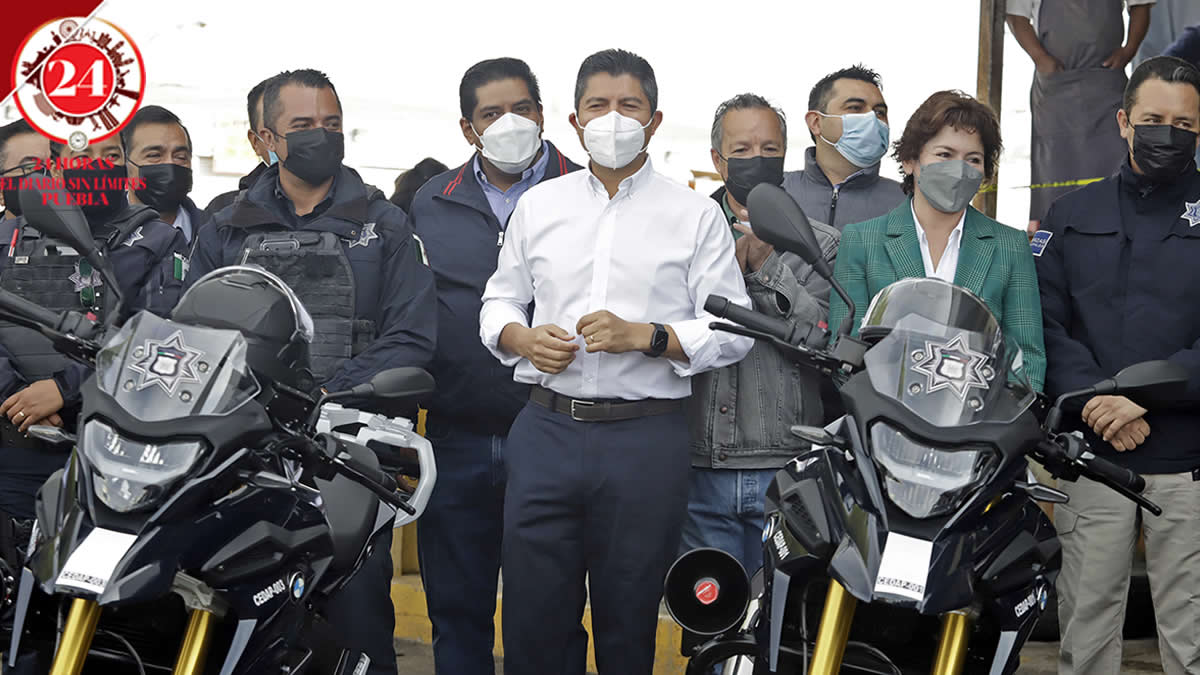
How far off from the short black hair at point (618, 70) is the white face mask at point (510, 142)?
1.86ft

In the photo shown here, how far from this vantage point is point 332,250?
12.0ft

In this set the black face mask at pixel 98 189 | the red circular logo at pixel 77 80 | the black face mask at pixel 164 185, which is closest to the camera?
the black face mask at pixel 98 189

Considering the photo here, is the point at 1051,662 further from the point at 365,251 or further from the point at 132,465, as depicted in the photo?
the point at 132,465

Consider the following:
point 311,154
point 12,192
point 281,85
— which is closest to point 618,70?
point 311,154

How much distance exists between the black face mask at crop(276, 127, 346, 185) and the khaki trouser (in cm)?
236

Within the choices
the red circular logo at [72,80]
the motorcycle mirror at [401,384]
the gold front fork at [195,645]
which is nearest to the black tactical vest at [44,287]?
the motorcycle mirror at [401,384]

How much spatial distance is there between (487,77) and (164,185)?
5.20 feet

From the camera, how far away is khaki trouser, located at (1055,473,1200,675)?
11.5 feet

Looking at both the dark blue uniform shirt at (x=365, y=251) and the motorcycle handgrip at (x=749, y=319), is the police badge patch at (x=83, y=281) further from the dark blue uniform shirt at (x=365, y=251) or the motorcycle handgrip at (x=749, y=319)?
the motorcycle handgrip at (x=749, y=319)

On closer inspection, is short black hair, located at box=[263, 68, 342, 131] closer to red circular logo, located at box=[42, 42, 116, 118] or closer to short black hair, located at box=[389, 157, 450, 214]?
short black hair, located at box=[389, 157, 450, 214]

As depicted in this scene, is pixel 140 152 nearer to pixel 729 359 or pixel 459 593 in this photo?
pixel 459 593

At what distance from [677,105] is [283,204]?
1636 cm

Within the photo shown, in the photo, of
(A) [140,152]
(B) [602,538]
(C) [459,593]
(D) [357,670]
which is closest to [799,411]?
(B) [602,538]

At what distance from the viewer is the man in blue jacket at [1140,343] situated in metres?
3.50
